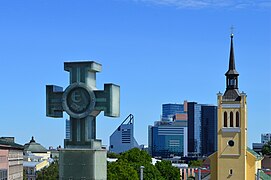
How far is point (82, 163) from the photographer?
23625 mm

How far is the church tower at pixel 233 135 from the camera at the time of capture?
71812 mm

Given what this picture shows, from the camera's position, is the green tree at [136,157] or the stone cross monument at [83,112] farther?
the green tree at [136,157]

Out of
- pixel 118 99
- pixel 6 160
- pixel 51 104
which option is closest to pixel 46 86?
pixel 51 104

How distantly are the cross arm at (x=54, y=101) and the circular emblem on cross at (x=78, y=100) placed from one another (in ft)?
1.08

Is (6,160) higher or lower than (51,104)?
lower

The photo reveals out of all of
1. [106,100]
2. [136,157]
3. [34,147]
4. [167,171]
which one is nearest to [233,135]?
[136,157]

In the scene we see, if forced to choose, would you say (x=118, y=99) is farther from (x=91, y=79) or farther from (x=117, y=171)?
(x=117, y=171)

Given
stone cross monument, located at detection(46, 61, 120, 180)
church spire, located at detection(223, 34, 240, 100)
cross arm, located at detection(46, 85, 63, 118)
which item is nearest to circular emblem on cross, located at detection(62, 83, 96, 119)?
stone cross monument, located at detection(46, 61, 120, 180)

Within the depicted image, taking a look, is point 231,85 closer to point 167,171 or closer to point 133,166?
point 133,166

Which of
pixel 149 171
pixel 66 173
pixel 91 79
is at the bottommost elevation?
pixel 149 171

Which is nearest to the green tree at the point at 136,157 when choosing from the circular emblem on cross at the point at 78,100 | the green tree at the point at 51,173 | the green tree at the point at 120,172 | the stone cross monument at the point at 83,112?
the green tree at the point at 120,172

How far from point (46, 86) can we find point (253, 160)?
5179cm

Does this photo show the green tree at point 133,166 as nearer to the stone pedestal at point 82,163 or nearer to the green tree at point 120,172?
the green tree at point 120,172

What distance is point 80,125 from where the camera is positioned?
24.0 metres
